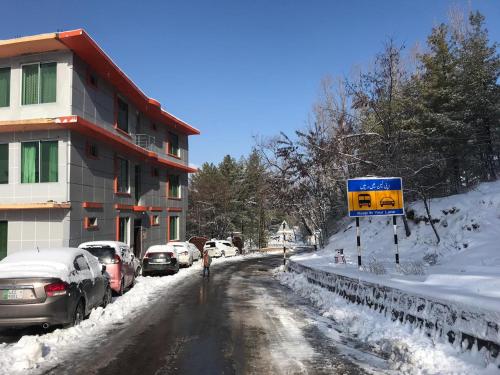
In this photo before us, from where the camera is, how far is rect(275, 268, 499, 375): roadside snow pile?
5375 mm

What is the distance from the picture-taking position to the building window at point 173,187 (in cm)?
3400

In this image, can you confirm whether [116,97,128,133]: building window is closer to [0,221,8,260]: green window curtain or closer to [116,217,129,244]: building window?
[116,217,129,244]: building window

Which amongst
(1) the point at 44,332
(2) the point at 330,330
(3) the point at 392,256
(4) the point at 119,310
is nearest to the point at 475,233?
(3) the point at 392,256

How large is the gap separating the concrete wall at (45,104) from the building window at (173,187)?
15.3 metres

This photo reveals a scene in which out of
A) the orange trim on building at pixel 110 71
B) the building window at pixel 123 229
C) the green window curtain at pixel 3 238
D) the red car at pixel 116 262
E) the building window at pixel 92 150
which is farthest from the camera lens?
the building window at pixel 123 229

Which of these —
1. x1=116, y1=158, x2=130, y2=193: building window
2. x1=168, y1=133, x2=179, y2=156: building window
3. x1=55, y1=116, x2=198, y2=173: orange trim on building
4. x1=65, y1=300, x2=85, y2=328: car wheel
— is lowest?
x1=65, y1=300, x2=85, y2=328: car wheel

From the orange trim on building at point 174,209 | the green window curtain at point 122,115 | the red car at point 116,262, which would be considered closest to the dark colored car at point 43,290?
the red car at point 116,262

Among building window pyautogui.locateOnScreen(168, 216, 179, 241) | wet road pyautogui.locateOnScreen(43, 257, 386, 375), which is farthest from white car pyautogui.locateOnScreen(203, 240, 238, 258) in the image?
wet road pyautogui.locateOnScreen(43, 257, 386, 375)

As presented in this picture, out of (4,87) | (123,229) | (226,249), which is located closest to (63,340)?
(4,87)

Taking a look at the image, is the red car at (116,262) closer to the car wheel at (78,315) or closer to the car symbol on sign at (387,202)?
the car wheel at (78,315)

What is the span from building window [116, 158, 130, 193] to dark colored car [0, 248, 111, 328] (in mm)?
15476

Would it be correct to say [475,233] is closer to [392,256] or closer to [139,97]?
[392,256]

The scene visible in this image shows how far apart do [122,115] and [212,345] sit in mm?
20540

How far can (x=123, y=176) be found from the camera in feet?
83.0
